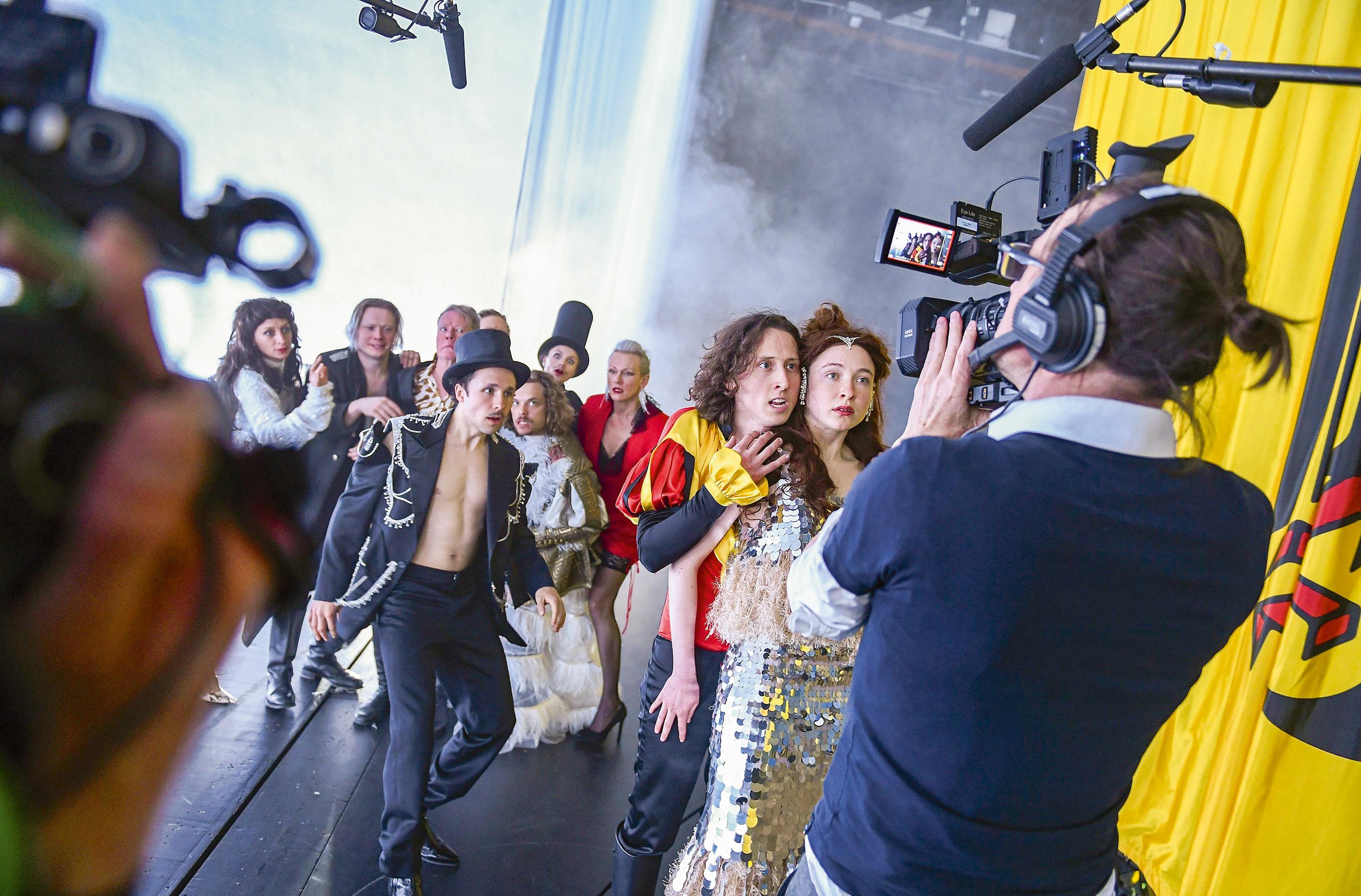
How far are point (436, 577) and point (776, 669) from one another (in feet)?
4.22

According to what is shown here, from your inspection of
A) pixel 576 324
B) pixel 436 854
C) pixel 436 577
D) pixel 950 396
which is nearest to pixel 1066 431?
pixel 950 396

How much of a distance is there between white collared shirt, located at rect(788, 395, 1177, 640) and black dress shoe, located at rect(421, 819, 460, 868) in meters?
2.11

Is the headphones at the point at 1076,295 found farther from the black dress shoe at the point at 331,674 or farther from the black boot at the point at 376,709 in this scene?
the black dress shoe at the point at 331,674

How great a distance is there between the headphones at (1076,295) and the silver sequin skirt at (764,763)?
3.63 ft

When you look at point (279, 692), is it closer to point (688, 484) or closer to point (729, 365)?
point (688, 484)

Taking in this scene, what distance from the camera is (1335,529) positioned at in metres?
2.29

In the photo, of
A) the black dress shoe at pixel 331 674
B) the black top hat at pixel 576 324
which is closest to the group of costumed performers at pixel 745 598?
the black dress shoe at pixel 331 674

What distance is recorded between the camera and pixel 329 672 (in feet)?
12.4

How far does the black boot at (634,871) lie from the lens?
2.14m

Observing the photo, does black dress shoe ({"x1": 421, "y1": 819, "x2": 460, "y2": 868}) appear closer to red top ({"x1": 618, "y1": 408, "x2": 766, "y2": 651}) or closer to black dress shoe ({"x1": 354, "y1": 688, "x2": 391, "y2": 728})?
black dress shoe ({"x1": 354, "y1": 688, "x2": 391, "y2": 728})

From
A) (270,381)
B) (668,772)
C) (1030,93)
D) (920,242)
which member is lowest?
(668,772)

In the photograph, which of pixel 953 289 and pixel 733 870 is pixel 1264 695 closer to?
pixel 733 870

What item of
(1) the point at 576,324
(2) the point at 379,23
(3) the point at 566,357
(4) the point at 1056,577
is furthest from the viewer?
(1) the point at 576,324

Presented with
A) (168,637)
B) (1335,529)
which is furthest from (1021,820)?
(1335,529)
